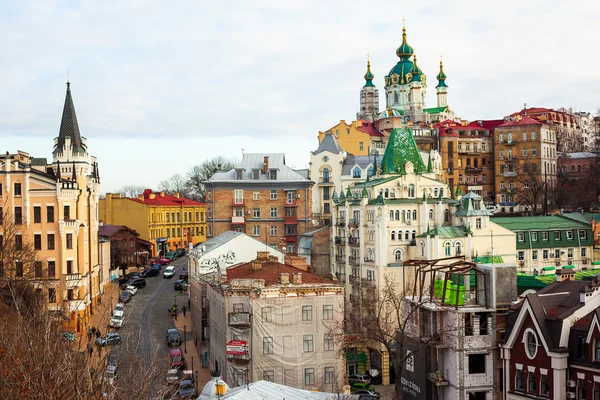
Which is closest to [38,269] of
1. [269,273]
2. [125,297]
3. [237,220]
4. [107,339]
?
[125,297]

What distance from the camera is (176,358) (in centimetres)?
5147

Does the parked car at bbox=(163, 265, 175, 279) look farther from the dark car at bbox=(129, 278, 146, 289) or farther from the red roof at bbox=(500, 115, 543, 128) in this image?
the red roof at bbox=(500, 115, 543, 128)

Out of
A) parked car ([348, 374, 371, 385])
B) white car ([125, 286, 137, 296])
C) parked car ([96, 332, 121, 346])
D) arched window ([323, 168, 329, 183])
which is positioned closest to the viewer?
parked car ([96, 332, 121, 346])

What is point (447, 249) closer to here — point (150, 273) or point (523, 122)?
point (150, 273)

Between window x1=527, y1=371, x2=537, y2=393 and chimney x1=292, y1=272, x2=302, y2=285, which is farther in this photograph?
chimney x1=292, y1=272, x2=302, y2=285

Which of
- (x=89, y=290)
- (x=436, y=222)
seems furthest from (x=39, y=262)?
(x=436, y=222)

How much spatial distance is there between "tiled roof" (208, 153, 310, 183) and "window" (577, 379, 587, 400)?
51295mm

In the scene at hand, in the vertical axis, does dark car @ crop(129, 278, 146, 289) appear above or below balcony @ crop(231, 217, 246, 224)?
below

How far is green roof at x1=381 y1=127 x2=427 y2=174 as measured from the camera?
68.1 metres

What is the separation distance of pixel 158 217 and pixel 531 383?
284 ft

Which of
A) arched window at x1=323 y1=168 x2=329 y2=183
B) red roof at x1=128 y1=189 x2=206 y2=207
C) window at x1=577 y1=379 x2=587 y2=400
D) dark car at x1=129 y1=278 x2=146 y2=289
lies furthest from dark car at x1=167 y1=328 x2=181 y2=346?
red roof at x1=128 y1=189 x2=206 y2=207

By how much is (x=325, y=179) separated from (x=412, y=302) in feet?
155

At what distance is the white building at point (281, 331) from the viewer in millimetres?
43250

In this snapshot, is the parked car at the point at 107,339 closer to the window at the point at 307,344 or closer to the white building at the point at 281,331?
the white building at the point at 281,331
